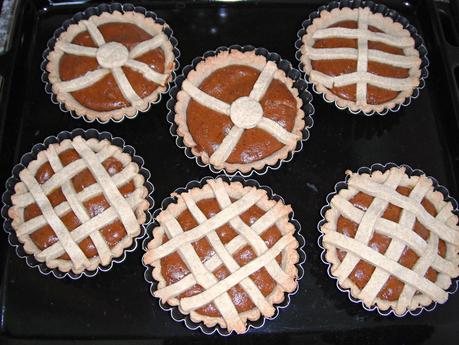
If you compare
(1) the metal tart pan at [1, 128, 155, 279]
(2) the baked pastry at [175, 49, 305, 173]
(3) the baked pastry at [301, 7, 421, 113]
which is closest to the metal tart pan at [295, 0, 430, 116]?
(3) the baked pastry at [301, 7, 421, 113]

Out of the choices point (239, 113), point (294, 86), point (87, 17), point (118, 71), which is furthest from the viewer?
point (87, 17)

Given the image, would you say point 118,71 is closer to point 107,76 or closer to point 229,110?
point 107,76

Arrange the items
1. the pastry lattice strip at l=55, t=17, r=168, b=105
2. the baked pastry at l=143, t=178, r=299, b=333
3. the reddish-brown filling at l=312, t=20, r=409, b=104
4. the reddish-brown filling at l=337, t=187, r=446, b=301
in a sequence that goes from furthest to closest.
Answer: the reddish-brown filling at l=312, t=20, r=409, b=104 → the pastry lattice strip at l=55, t=17, r=168, b=105 → the reddish-brown filling at l=337, t=187, r=446, b=301 → the baked pastry at l=143, t=178, r=299, b=333

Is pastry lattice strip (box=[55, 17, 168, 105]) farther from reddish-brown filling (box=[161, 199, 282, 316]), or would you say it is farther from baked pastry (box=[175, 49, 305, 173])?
reddish-brown filling (box=[161, 199, 282, 316])

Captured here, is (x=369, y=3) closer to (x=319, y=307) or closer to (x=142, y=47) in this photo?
(x=142, y=47)

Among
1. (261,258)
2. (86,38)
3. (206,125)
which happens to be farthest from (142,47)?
(261,258)

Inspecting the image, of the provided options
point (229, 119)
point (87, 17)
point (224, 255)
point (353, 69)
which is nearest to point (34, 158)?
point (87, 17)
